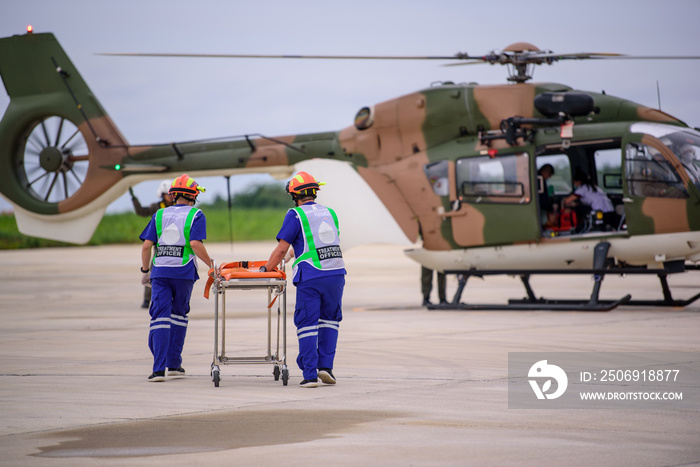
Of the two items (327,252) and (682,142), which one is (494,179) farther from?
(327,252)

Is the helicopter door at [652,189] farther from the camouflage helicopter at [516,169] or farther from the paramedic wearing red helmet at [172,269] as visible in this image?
the paramedic wearing red helmet at [172,269]

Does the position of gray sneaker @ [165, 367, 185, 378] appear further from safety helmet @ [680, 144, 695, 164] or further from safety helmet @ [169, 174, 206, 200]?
safety helmet @ [680, 144, 695, 164]

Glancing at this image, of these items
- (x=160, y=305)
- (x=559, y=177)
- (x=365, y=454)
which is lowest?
(x=365, y=454)

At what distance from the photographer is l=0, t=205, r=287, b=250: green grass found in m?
55.0

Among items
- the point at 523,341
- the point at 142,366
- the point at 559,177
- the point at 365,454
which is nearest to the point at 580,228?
the point at 559,177

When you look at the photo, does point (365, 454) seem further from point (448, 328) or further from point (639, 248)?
point (639, 248)

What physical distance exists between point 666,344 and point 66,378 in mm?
6478

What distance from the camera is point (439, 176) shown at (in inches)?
614

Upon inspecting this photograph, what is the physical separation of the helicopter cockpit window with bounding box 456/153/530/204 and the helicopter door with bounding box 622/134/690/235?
1.57 meters

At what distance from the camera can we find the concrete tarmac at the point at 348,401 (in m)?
5.50

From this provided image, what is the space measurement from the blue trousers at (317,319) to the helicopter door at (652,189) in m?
7.26

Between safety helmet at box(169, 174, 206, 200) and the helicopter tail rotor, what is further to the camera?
the helicopter tail rotor

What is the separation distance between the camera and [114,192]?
18609 millimetres

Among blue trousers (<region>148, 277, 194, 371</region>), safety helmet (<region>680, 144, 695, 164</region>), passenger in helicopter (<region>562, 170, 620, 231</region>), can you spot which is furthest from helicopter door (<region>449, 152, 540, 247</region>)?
blue trousers (<region>148, 277, 194, 371</region>)
